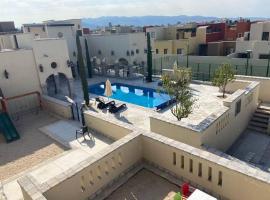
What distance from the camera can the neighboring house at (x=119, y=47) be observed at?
35.9 meters

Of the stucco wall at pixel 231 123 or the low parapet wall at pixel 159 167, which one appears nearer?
the low parapet wall at pixel 159 167

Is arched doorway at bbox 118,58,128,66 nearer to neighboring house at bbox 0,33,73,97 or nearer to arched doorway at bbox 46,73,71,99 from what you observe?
arched doorway at bbox 46,73,71,99

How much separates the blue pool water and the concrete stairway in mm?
7663

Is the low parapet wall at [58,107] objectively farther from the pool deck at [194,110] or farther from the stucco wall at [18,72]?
the pool deck at [194,110]

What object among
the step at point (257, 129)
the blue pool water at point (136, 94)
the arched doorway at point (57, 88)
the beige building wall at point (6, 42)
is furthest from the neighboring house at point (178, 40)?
the beige building wall at point (6, 42)

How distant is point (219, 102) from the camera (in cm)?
1883

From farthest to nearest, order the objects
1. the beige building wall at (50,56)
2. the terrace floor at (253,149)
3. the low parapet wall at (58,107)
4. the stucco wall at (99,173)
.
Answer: the beige building wall at (50,56) → the low parapet wall at (58,107) → the terrace floor at (253,149) → the stucco wall at (99,173)

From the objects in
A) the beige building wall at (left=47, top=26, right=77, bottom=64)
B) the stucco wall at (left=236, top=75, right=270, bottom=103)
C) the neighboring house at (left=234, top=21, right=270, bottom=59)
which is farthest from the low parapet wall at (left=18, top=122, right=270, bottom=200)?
the beige building wall at (left=47, top=26, right=77, bottom=64)

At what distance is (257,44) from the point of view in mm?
31141

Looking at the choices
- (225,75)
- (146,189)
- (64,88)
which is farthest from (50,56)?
(146,189)

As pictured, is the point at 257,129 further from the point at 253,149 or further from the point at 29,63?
the point at 29,63

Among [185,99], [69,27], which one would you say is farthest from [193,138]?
[69,27]

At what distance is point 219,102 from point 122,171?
13.3m

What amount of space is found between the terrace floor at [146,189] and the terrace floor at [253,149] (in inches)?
282
